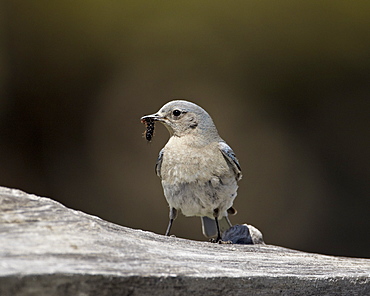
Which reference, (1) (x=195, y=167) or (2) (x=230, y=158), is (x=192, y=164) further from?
(2) (x=230, y=158)

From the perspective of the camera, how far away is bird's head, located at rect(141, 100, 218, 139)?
10.3 feet

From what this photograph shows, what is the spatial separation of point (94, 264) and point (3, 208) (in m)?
0.24

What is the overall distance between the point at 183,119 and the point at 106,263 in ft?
6.20

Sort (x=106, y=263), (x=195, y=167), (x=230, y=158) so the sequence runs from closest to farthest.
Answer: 1. (x=106, y=263)
2. (x=195, y=167)
3. (x=230, y=158)

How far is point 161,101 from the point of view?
14.6ft

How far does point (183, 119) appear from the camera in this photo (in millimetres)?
3166

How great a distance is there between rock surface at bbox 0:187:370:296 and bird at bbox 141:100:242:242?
1136mm

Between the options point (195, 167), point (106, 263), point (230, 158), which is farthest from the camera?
point (230, 158)

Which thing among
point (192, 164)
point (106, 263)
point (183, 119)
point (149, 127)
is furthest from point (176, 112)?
point (106, 263)

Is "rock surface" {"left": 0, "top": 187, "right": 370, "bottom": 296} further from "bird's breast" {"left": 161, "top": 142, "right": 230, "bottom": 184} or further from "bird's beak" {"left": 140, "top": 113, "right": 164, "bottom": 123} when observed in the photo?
"bird's beak" {"left": 140, "top": 113, "right": 164, "bottom": 123}

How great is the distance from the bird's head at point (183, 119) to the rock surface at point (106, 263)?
4.63 feet

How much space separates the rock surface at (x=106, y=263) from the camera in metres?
1.23

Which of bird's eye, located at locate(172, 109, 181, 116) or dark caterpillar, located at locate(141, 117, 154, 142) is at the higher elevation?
bird's eye, located at locate(172, 109, 181, 116)

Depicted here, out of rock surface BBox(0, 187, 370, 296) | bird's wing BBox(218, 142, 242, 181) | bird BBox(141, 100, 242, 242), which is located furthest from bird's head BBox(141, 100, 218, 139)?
rock surface BBox(0, 187, 370, 296)
